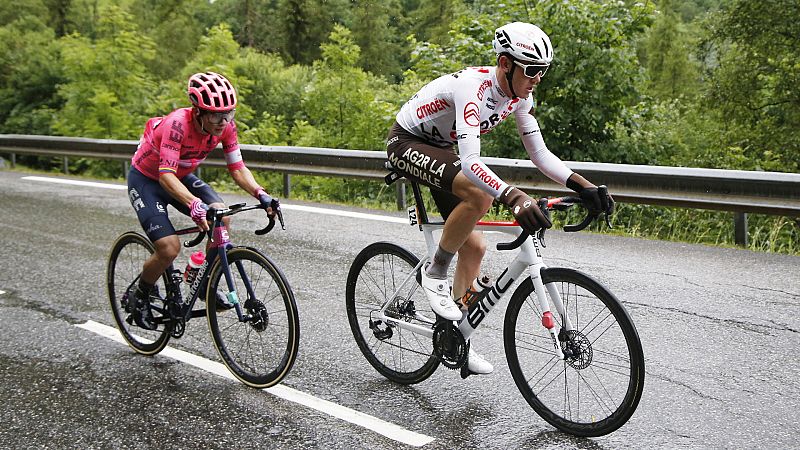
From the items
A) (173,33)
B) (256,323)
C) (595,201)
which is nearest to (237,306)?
(256,323)

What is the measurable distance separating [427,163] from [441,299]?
2.47ft

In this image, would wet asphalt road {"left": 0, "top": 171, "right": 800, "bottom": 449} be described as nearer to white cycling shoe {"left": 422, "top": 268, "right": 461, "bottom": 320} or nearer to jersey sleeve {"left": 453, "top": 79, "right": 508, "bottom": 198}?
white cycling shoe {"left": 422, "top": 268, "right": 461, "bottom": 320}

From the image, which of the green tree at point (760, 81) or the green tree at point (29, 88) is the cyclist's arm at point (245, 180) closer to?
the green tree at point (760, 81)

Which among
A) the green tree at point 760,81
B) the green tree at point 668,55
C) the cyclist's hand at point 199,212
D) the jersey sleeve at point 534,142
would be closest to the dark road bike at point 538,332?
the jersey sleeve at point 534,142

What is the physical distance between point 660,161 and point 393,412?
49.1 feet

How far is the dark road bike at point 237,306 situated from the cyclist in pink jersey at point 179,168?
9cm

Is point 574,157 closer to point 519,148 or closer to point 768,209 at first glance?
point 519,148

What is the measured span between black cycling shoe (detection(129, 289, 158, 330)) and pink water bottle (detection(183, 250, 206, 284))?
42 centimetres

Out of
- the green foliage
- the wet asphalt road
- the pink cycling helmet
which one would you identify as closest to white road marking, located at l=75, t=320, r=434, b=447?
the wet asphalt road

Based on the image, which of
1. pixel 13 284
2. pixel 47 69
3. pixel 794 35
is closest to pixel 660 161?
pixel 794 35

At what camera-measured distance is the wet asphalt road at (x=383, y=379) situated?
163 inches

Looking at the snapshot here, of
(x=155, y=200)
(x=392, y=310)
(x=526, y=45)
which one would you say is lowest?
(x=392, y=310)

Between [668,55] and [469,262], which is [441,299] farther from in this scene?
[668,55]

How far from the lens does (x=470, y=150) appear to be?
4.05 meters
